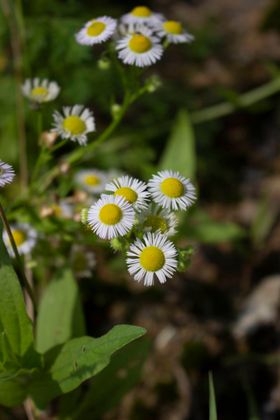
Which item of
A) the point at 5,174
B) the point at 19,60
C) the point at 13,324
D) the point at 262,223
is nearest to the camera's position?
the point at 5,174

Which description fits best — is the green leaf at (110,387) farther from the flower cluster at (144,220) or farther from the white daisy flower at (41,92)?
the white daisy flower at (41,92)

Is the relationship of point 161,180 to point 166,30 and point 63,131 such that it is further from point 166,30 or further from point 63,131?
point 166,30

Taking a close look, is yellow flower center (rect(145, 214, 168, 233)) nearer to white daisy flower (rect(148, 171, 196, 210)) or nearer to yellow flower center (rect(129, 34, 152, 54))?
white daisy flower (rect(148, 171, 196, 210))

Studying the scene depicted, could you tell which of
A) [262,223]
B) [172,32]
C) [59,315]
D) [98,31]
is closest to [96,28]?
[98,31]

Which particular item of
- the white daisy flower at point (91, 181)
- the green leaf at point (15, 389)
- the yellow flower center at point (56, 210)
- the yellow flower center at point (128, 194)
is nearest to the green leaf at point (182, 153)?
the white daisy flower at point (91, 181)

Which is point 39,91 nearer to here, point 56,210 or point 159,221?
point 56,210

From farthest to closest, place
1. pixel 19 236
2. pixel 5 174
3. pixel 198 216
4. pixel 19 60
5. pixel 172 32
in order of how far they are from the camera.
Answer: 1. pixel 198 216
2. pixel 19 60
3. pixel 19 236
4. pixel 172 32
5. pixel 5 174

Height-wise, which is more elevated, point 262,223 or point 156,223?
point 262,223

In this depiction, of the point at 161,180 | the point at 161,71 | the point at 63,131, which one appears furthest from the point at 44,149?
the point at 161,71
